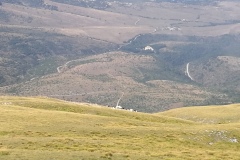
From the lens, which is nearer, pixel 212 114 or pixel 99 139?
pixel 99 139

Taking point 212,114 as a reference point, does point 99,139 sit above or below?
above

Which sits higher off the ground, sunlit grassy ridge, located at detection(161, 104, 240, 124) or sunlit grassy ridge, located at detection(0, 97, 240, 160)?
sunlit grassy ridge, located at detection(0, 97, 240, 160)

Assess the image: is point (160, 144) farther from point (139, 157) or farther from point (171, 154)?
point (139, 157)

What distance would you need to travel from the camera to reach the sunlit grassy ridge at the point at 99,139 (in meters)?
57.2

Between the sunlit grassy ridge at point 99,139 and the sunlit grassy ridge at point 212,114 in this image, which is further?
the sunlit grassy ridge at point 212,114

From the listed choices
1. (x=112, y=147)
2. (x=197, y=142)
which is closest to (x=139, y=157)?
(x=112, y=147)

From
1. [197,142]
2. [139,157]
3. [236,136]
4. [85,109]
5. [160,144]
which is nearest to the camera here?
[139,157]

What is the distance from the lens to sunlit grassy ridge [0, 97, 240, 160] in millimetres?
57250

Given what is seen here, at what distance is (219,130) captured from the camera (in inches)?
3292

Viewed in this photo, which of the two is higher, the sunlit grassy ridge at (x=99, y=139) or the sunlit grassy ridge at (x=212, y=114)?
the sunlit grassy ridge at (x=99, y=139)

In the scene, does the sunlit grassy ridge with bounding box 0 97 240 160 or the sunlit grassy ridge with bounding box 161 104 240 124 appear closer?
the sunlit grassy ridge with bounding box 0 97 240 160

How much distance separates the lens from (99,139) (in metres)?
67.2

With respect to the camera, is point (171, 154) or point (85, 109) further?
point (85, 109)

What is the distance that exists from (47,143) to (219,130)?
37.3 m
